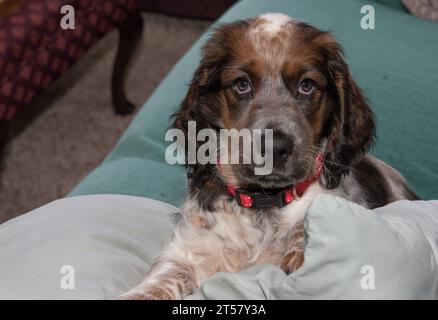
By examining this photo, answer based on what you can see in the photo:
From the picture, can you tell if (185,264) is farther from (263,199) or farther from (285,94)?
(285,94)

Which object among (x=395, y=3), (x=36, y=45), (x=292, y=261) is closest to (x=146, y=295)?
(x=292, y=261)

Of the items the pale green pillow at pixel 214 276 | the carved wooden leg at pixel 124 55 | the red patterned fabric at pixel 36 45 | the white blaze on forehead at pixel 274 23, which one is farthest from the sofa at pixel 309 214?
the carved wooden leg at pixel 124 55

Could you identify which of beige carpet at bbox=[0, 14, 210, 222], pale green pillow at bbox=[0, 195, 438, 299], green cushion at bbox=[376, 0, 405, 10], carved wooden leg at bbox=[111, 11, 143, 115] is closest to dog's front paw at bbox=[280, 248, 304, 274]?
pale green pillow at bbox=[0, 195, 438, 299]

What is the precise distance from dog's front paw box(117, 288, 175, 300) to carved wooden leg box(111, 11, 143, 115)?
8.57ft

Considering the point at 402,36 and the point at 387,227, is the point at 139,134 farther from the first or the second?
the point at 387,227

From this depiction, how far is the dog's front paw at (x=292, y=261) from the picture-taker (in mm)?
1795

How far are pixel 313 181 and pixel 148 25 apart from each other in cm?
364

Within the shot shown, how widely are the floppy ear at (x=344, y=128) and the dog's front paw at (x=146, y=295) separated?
579 millimetres

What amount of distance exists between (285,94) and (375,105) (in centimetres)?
82

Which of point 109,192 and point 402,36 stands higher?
point 402,36

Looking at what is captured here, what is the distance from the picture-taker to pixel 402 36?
2.92m

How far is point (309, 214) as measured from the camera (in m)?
1.40

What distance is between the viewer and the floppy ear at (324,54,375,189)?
1.96 meters
